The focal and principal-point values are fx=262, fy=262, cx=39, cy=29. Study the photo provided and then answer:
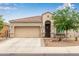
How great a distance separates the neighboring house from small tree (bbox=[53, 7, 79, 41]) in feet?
5.38

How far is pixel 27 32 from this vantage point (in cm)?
2070

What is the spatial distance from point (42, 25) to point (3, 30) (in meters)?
5.13

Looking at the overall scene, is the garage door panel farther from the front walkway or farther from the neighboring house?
the front walkway

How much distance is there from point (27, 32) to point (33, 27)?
1.94m

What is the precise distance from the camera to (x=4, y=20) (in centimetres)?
1898

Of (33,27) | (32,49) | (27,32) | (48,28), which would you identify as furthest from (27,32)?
(32,49)

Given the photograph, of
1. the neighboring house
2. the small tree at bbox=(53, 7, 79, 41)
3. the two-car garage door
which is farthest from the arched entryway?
the small tree at bbox=(53, 7, 79, 41)

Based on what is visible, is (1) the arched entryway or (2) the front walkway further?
(1) the arched entryway

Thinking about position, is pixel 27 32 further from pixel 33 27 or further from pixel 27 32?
pixel 33 27

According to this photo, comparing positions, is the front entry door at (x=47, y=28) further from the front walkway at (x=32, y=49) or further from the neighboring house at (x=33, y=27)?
the front walkway at (x=32, y=49)

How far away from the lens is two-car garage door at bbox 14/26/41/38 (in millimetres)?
20516

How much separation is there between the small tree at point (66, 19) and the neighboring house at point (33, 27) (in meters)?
1.64

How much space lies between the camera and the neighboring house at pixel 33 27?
2099 cm

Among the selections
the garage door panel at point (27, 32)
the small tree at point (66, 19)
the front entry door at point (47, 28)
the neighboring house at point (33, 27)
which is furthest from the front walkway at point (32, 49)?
the front entry door at point (47, 28)
